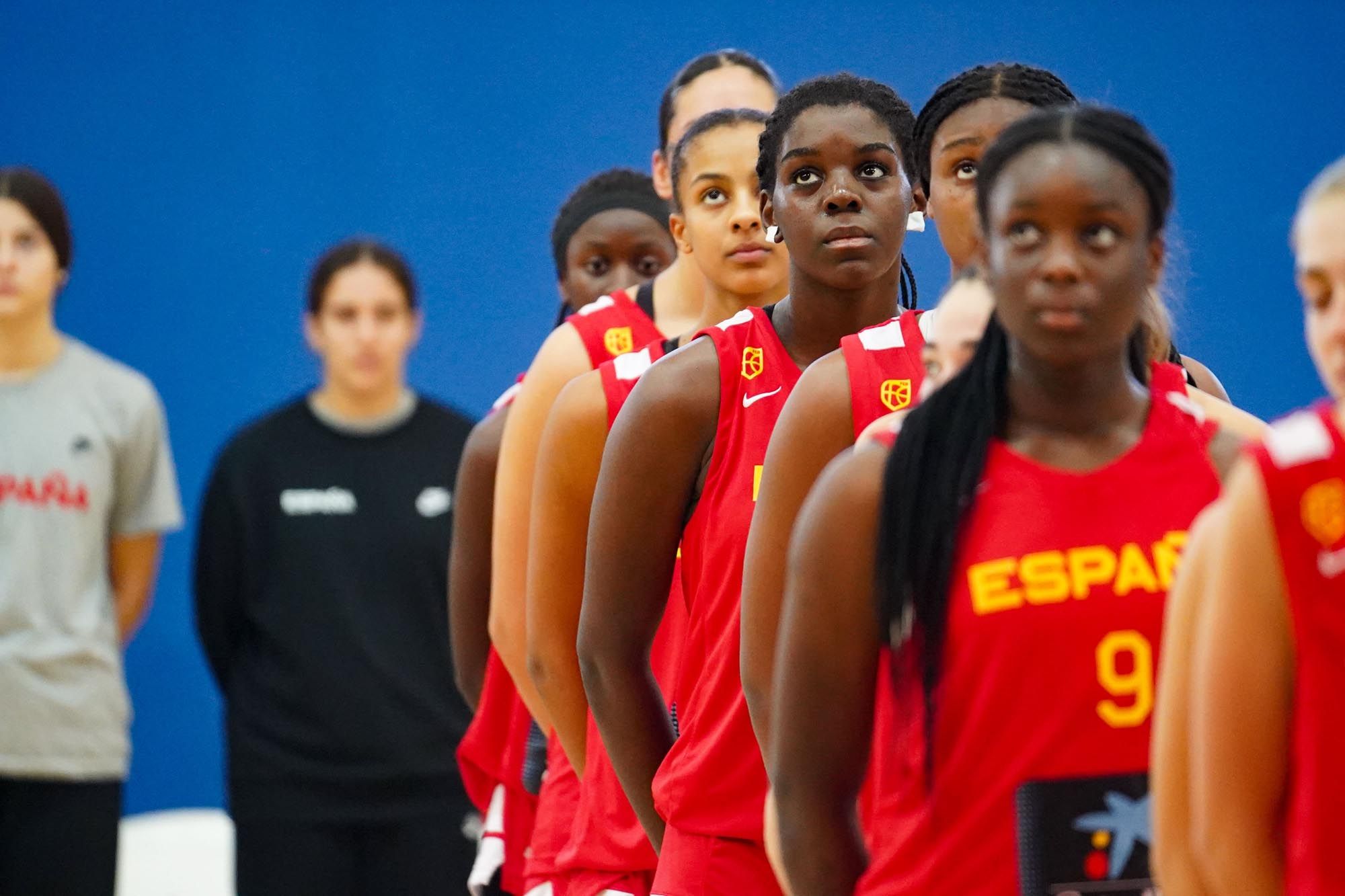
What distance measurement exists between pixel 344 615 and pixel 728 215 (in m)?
1.91

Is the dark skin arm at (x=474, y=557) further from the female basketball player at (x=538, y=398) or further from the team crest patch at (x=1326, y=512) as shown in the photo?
the team crest patch at (x=1326, y=512)

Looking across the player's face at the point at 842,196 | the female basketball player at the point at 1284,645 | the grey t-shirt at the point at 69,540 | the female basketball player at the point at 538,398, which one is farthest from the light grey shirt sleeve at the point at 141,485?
the female basketball player at the point at 1284,645

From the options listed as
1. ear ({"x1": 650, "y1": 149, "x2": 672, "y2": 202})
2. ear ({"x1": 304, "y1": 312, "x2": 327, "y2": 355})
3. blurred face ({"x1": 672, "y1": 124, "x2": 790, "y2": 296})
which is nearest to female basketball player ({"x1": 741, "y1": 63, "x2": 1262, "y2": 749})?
blurred face ({"x1": 672, "y1": 124, "x2": 790, "y2": 296})

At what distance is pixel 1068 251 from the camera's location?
1729 millimetres

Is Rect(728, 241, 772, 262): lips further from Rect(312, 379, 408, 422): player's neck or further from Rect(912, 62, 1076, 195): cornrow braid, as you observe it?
Rect(312, 379, 408, 422): player's neck

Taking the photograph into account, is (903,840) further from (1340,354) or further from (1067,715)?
(1340,354)

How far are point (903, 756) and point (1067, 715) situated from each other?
169 millimetres

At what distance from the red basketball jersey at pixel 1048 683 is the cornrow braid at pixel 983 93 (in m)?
0.89

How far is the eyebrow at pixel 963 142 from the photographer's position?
2.54 meters

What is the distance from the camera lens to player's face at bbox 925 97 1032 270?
2500 millimetres

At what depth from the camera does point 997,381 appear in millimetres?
1851

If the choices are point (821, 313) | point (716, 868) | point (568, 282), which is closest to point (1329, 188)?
point (821, 313)

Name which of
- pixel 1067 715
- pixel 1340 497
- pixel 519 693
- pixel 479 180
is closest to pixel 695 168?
pixel 519 693

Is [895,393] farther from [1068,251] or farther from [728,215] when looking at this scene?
[728,215]
